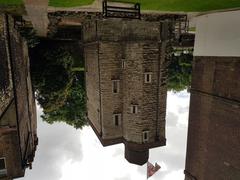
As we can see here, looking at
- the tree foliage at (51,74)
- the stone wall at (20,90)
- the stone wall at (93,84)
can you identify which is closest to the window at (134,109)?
the stone wall at (93,84)

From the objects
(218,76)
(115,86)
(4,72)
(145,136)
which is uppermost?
(4,72)

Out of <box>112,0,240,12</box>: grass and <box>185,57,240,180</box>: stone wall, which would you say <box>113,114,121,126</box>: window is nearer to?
<box>185,57,240,180</box>: stone wall

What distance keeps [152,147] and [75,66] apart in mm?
16717

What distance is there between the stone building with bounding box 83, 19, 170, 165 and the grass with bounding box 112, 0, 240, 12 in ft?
8.67

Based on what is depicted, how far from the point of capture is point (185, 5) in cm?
1461

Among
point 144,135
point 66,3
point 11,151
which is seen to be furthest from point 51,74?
point 11,151

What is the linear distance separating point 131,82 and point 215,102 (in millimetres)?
7366

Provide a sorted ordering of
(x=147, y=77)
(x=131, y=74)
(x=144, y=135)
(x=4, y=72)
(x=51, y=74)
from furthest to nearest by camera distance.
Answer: (x=51, y=74)
(x=144, y=135)
(x=131, y=74)
(x=147, y=77)
(x=4, y=72)

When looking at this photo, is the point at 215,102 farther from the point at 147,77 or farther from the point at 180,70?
the point at 180,70

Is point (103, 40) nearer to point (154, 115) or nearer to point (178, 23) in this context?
point (178, 23)

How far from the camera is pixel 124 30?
18.4 m

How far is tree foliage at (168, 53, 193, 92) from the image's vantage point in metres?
41.0

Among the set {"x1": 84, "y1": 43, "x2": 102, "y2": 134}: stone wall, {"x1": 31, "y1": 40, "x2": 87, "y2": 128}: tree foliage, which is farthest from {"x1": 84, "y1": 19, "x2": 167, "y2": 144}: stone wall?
{"x1": 31, "y1": 40, "x2": 87, "y2": 128}: tree foliage

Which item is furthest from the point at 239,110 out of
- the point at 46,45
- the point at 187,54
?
the point at 187,54
